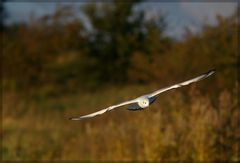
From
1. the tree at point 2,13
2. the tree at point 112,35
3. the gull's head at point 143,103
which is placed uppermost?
the tree at point 2,13

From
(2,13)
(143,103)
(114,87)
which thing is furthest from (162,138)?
(2,13)

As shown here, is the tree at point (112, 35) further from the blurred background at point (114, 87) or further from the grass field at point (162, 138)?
the grass field at point (162, 138)

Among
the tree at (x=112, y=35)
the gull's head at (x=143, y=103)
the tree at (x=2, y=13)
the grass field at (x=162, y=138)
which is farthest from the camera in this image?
the tree at (x=2, y=13)

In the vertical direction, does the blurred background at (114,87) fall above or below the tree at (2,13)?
below

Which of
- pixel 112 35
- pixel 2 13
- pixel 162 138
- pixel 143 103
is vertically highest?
pixel 2 13

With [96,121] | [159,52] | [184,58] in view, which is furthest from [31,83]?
[96,121]

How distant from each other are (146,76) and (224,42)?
2285mm

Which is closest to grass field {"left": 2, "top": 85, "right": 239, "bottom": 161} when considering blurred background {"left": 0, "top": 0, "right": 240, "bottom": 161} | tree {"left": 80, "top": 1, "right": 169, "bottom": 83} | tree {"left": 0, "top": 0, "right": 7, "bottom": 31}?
blurred background {"left": 0, "top": 0, "right": 240, "bottom": 161}

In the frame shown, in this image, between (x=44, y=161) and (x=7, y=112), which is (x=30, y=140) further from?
(x=7, y=112)

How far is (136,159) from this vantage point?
288 inches

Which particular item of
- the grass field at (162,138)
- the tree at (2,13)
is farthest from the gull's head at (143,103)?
the tree at (2,13)

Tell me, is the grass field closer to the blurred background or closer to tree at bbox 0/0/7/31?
the blurred background

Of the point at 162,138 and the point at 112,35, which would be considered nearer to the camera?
the point at 162,138

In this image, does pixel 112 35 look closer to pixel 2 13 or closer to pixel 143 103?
pixel 2 13
